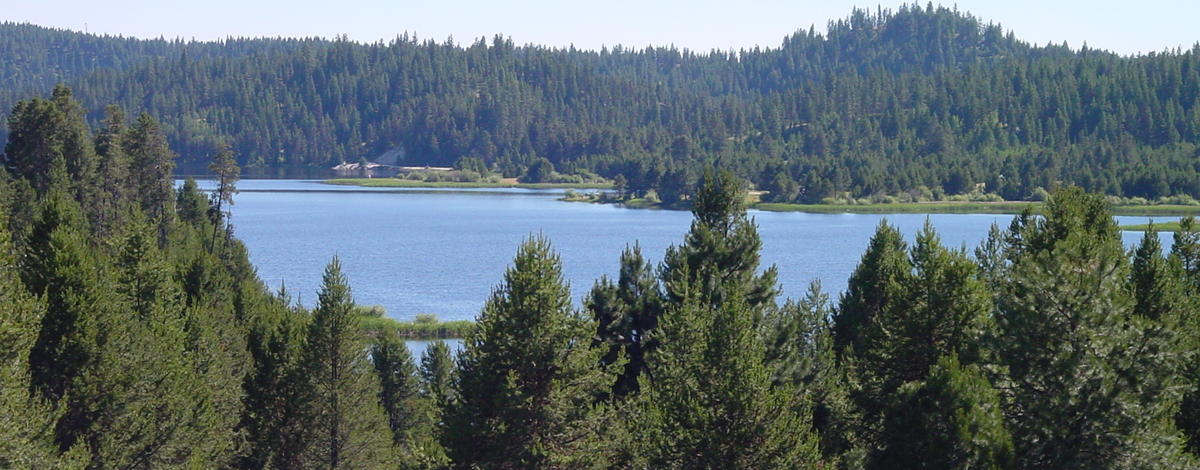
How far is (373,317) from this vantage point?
90.1 metres

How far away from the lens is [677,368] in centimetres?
3603

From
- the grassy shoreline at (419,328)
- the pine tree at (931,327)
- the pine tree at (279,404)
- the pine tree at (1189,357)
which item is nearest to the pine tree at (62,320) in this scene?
the pine tree at (279,404)

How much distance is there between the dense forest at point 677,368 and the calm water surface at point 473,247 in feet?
106

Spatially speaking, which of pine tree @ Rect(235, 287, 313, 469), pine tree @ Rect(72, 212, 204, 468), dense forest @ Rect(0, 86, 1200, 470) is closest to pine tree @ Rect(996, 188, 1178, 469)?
dense forest @ Rect(0, 86, 1200, 470)

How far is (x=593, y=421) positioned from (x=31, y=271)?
65.3ft

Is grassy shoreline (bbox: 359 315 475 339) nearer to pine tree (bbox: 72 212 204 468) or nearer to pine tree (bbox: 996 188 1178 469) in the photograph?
pine tree (bbox: 72 212 204 468)

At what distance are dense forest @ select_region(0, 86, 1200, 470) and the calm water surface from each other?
106 ft

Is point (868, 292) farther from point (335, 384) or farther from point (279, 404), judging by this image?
point (279, 404)

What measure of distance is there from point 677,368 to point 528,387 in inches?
199

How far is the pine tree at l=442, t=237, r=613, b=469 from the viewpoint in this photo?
3256 cm

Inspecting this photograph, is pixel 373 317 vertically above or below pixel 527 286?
below

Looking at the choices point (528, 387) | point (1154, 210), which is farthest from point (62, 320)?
point (1154, 210)

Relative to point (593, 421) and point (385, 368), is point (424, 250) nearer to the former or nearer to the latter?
point (385, 368)

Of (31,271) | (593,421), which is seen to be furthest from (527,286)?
(31,271)
